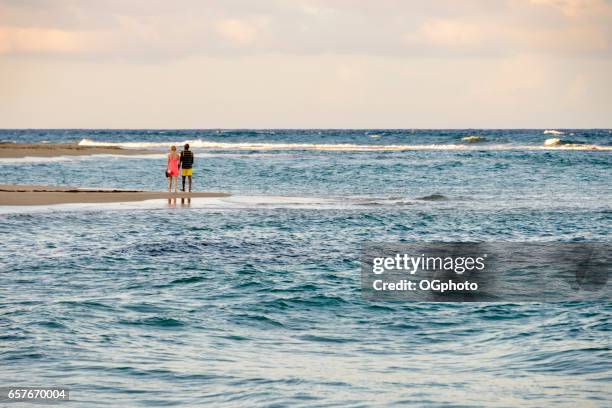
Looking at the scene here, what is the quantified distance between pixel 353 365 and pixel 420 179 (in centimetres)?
3260

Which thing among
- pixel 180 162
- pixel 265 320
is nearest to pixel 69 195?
pixel 180 162

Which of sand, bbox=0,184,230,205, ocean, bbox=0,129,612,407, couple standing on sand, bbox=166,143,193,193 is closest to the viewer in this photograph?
ocean, bbox=0,129,612,407

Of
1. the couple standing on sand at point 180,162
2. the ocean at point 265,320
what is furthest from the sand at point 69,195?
the ocean at point 265,320

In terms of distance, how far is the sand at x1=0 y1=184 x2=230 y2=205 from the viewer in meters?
27.1

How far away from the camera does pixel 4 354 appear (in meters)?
9.90

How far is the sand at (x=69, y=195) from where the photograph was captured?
27.1 m

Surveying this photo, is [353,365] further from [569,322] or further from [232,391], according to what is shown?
[569,322]

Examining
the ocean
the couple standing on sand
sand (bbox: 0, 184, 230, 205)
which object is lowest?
the ocean

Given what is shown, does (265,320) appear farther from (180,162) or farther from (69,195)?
(180,162)

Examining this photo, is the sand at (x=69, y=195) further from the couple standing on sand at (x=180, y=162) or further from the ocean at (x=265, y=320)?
the ocean at (x=265, y=320)

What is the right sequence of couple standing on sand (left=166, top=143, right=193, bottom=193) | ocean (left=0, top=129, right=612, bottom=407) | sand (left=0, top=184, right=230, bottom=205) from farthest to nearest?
couple standing on sand (left=166, top=143, right=193, bottom=193) → sand (left=0, top=184, right=230, bottom=205) → ocean (left=0, top=129, right=612, bottom=407)

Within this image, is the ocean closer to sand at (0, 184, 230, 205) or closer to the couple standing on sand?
sand at (0, 184, 230, 205)

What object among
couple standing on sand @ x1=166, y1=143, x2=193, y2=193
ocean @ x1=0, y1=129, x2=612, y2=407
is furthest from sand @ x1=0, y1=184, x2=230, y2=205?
ocean @ x1=0, y1=129, x2=612, y2=407

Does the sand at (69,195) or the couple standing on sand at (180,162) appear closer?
the sand at (69,195)
